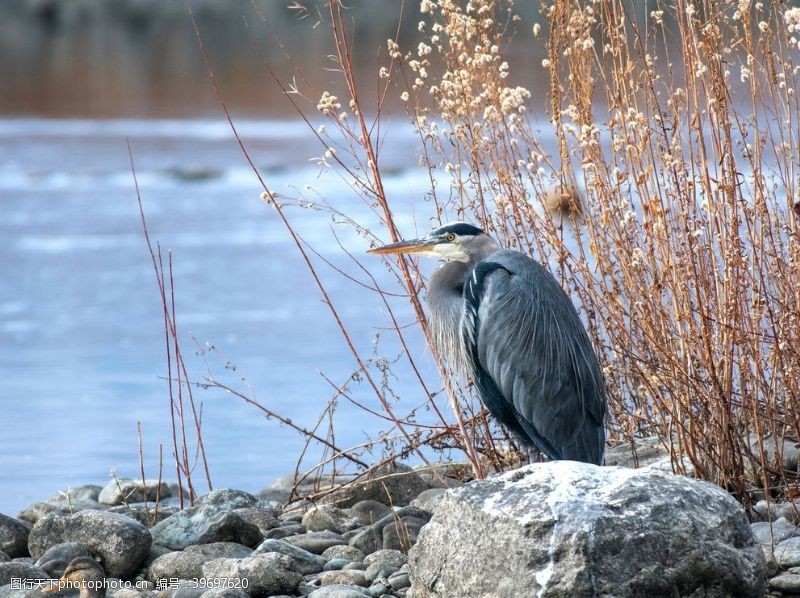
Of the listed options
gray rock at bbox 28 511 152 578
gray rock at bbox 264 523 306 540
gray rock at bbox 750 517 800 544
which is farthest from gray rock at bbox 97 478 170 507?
gray rock at bbox 750 517 800 544

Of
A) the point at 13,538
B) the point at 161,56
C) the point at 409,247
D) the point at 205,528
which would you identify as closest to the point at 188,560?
the point at 205,528

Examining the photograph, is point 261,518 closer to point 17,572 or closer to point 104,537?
point 104,537

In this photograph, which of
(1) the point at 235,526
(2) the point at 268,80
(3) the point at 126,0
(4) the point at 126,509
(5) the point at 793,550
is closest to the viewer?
(5) the point at 793,550

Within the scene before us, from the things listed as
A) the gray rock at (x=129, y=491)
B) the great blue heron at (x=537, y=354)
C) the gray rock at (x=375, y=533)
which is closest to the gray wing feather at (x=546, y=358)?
the great blue heron at (x=537, y=354)

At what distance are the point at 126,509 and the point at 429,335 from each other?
1.35 m

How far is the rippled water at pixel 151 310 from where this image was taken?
5.58 metres

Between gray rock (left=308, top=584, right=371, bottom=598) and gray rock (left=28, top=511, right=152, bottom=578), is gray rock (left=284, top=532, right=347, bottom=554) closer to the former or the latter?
gray rock (left=28, top=511, right=152, bottom=578)

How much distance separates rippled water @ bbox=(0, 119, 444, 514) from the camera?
558cm

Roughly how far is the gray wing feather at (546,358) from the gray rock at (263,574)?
0.95 m

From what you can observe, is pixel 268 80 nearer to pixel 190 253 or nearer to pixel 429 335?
pixel 190 253

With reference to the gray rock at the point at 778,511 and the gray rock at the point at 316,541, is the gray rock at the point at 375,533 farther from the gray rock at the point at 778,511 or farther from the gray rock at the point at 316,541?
the gray rock at the point at 778,511

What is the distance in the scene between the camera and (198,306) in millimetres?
7992

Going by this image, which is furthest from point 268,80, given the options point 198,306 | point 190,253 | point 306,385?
point 306,385

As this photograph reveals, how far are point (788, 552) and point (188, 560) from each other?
1.59 metres
